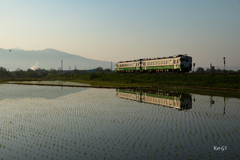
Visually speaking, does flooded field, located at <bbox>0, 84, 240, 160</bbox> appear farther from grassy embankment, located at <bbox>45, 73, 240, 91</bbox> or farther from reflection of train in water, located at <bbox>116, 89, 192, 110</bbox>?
grassy embankment, located at <bbox>45, 73, 240, 91</bbox>

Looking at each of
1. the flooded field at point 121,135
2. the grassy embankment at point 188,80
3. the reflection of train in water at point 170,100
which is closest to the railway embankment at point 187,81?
the grassy embankment at point 188,80

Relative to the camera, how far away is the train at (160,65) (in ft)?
167

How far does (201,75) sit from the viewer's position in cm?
5056

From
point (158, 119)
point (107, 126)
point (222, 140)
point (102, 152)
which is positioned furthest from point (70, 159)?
point (158, 119)

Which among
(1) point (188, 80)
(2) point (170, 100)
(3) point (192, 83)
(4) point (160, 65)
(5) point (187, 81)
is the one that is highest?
(4) point (160, 65)

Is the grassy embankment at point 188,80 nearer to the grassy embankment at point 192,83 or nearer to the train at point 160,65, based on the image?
the grassy embankment at point 192,83

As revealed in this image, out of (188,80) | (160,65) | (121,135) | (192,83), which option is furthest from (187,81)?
(121,135)

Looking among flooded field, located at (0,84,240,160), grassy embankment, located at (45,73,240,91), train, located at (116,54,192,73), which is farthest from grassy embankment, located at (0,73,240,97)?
flooded field, located at (0,84,240,160)

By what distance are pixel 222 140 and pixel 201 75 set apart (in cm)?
4002

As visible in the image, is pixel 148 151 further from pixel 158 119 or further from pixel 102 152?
pixel 158 119

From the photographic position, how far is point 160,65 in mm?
57094

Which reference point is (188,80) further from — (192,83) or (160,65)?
(160,65)

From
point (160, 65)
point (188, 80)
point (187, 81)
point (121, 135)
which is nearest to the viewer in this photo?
point (121, 135)

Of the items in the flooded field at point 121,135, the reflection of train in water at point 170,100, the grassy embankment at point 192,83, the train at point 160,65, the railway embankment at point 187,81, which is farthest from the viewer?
the train at point 160,65
